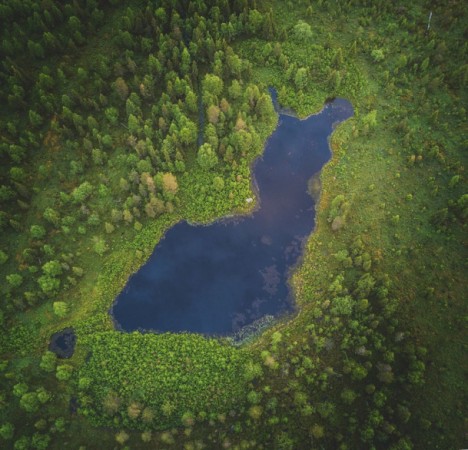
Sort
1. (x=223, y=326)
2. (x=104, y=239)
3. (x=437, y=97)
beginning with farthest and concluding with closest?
(x=437, y=97) < (x=104, y=239) < (x=223, y=326)

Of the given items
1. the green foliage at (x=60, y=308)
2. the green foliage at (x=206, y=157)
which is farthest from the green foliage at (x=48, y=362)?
the green foliage at (x=206, y=157)

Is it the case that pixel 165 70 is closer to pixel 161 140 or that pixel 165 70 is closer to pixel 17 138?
pixel 161 140

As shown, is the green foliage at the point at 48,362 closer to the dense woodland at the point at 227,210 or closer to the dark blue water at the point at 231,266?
the dense woodland at the point at 227,210

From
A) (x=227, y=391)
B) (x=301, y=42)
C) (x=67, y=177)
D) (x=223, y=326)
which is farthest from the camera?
(x=301, y=42)

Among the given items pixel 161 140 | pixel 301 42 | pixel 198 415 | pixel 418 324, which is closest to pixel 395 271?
pixel 418 324

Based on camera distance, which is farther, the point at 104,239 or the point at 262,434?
the point at 104,239

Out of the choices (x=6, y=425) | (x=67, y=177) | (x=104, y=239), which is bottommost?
(x=6, y=425)

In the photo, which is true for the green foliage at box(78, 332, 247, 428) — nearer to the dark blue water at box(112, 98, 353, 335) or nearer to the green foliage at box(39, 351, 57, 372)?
the dark blue water at box(112, 98, 353, 335)
